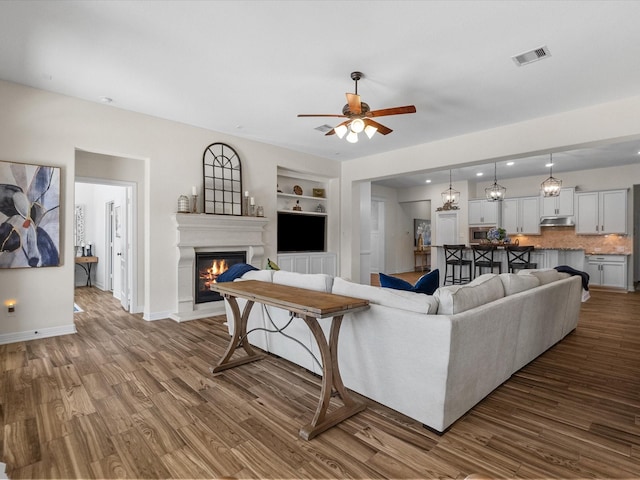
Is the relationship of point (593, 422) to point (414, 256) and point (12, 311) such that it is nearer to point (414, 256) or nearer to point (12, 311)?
point (12, 311)

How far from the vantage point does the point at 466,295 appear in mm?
2258

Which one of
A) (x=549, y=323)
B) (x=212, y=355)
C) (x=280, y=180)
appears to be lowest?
(x=212, y=355)

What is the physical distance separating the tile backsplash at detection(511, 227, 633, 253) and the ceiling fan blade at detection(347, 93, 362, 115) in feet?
24.0

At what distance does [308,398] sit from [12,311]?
3.49 metres

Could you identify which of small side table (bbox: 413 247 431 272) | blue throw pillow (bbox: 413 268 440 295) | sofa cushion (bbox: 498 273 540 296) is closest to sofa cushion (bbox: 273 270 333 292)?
blue throw pillow (bbox: 413 268 440 295)

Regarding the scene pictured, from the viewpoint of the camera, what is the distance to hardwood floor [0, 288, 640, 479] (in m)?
1.75

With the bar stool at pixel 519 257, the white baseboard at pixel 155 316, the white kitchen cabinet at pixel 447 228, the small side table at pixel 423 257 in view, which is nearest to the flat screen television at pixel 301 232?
the white baseboard at pixel 155 316

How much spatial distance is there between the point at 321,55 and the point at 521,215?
7665 millimetres

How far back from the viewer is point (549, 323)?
11.1 ft

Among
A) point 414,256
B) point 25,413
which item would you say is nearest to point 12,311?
point 25,413

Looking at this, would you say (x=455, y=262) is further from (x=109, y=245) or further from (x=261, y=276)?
(x=109, y=245)

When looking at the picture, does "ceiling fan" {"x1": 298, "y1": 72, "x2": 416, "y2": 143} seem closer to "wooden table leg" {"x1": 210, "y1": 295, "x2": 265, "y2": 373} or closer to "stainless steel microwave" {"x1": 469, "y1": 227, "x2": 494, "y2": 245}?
"wooden table leg" {"x1": 210, "y1": 295, "x2": 265, "y2": 373}

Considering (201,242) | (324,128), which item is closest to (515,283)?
(324,128)

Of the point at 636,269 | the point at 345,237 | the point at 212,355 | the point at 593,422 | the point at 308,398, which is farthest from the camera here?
the point at 636,269
